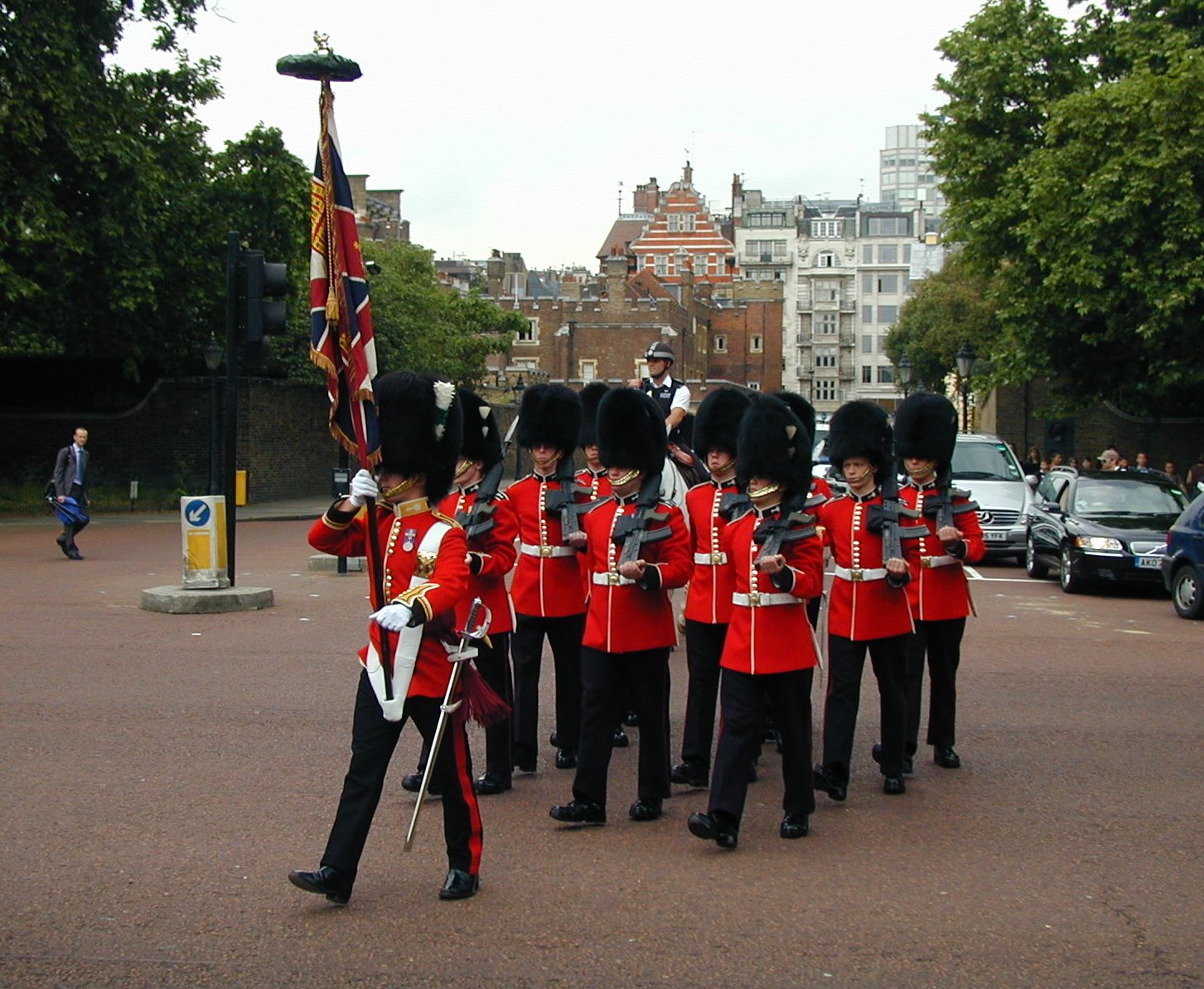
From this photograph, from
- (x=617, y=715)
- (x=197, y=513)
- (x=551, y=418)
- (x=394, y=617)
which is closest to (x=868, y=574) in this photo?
(x=617, y=715)

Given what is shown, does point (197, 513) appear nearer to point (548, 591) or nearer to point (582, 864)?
point (548, 591)

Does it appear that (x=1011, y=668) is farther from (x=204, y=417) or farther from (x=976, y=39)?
(x=204, y=417)

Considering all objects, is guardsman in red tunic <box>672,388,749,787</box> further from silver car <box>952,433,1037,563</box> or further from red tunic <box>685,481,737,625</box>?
silver car <box>952,433,1037,563</box>

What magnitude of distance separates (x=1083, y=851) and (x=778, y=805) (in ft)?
4.86

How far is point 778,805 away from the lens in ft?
24.1

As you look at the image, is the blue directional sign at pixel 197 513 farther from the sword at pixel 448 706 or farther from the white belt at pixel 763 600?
the sword at pixel 448 706

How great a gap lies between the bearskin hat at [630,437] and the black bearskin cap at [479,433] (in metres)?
0.70

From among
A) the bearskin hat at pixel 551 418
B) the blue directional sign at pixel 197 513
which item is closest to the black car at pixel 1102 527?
the blue directional sign at pixel 197 513

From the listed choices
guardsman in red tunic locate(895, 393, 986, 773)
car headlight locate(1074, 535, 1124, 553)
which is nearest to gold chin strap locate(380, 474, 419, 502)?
guardsman in red tunic locate(895, 393, 986, 773)

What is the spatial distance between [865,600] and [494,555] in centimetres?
188

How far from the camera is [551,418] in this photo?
27.3 feet

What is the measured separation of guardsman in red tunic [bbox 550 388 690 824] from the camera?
6.85m

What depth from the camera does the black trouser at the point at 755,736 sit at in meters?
6.41

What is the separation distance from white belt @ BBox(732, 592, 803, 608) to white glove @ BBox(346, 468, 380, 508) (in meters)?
1.93
